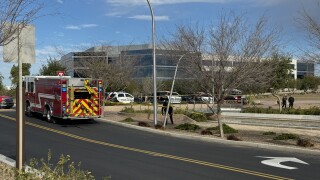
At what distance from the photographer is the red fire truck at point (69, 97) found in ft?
74.1

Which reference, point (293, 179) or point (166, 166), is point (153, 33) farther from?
point (293, 179)

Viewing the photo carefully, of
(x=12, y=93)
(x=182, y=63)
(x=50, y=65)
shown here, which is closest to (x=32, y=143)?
(x=182, y=63)

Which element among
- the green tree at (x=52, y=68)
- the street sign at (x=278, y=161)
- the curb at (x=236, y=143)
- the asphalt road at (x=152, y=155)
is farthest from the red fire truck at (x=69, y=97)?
the green tree at (x=52, y=68)

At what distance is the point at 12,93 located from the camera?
181 ft

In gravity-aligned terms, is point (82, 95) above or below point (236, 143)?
above

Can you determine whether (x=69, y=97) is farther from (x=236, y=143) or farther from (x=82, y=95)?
(x=236, y=143)

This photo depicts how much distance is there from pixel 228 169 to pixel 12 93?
49.4m

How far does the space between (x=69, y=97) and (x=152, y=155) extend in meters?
10.9

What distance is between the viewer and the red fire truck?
74.1 ft

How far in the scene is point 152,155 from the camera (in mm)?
13023

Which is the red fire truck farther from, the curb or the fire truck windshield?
the curb

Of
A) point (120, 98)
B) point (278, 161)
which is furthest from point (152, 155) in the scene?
point (120, 98)

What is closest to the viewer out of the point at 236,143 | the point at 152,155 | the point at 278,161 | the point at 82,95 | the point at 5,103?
the point at 278,161

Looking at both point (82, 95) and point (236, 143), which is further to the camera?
point (82, 95)
